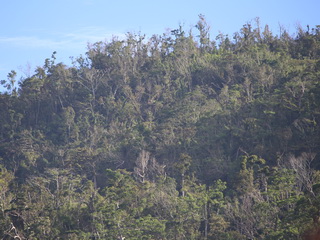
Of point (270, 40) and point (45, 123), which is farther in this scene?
point (270, 40)

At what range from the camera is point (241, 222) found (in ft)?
81.9

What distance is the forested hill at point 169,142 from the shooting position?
85.2ft

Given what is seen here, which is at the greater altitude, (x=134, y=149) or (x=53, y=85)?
(x=53, y=85)

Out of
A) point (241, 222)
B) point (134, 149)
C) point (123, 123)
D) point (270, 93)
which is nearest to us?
point (241, 222)

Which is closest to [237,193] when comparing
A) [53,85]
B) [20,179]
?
[20,179]

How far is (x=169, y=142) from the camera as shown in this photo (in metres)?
35.5

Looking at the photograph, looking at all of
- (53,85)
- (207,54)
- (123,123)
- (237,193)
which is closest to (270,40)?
(207,54)

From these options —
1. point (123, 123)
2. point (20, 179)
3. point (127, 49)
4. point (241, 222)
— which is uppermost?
point (127, 49)

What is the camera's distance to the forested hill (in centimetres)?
2597

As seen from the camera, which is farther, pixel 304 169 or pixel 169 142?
pixel 169 142

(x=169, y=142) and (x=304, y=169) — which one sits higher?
(x=169, y=142)

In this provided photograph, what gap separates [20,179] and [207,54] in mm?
17549

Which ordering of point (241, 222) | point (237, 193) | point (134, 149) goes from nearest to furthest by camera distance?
point (241, 222), point (237, 193), point (134, 149)

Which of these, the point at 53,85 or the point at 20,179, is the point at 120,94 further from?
the point at 20,179
